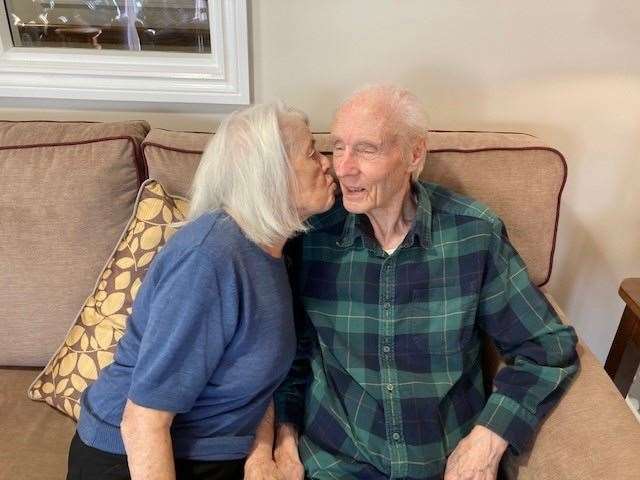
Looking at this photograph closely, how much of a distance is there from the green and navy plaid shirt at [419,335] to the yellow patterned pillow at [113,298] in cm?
40

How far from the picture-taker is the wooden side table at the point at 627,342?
132cm

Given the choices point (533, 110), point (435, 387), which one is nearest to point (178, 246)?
point (435, 387)

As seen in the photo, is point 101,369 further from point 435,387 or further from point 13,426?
point 435,387

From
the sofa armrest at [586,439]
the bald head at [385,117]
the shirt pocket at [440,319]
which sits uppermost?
the bald head at [385,117]

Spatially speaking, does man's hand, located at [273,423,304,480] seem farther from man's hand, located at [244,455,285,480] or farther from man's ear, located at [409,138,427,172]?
man's ear, located at [409,138,427,172]

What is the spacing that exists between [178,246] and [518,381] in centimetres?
75

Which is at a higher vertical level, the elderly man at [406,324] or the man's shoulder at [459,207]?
the man's shoulder at [459,207]

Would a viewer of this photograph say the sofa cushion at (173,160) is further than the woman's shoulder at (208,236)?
Yes

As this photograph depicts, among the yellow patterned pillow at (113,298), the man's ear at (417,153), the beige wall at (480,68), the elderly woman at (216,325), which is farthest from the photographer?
the beige wall at (480,68)

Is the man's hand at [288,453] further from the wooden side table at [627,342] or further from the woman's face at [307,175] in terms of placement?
the wooden side table at [627,342]

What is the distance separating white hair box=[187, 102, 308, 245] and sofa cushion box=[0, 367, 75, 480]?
670 mm

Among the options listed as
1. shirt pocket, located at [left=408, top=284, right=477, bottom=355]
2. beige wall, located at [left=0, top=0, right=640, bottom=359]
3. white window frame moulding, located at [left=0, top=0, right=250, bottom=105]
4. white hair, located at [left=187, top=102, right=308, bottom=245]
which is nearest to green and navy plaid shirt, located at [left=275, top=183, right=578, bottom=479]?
shirt pocket, located at [left=408, top=284, right=477, bottom=355]

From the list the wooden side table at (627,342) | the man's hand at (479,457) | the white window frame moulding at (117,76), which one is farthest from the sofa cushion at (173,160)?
the wooden side table at (627,342)

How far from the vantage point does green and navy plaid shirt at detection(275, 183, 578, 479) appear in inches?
45.4
